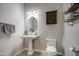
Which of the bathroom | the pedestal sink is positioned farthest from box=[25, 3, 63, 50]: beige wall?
the pedestal sink

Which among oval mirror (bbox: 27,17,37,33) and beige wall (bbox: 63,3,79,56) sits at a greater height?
oval mirror (bbox: 27,17,37,33)

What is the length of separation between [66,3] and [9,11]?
38.5 inches

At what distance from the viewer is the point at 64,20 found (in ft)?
5.64

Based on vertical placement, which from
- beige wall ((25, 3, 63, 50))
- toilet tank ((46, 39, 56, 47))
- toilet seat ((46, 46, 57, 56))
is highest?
beige wall ((25, 3, 63, 50))

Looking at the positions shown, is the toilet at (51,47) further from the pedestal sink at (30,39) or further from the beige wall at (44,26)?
the pedestal sink at (30,39)

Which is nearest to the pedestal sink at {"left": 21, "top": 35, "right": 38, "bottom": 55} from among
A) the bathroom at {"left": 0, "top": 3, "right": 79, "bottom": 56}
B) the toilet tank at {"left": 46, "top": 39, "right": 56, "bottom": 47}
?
the bathroom at {"left": 0, "top": 3, "right": 79, "bottom": 56}

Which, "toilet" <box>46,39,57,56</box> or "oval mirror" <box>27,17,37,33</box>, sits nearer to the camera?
"toilet" <box>46,39,57,56</box>

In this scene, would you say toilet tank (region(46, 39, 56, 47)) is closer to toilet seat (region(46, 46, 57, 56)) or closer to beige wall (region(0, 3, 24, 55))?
Result: toilet seat (region(46, 46, 57, 56))

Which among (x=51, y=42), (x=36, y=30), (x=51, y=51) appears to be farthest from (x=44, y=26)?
(x=51, y=51)

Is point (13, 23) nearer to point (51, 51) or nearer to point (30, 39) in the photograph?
point (30, 39)

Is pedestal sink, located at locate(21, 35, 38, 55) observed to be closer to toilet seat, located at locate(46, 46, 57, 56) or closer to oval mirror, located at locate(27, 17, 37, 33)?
oval mirror, located at locate(27, 17, 37, 33)

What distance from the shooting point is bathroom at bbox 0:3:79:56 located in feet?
5.55

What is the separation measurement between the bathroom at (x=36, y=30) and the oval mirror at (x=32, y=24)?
0.7 inches

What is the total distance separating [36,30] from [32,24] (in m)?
0.14
